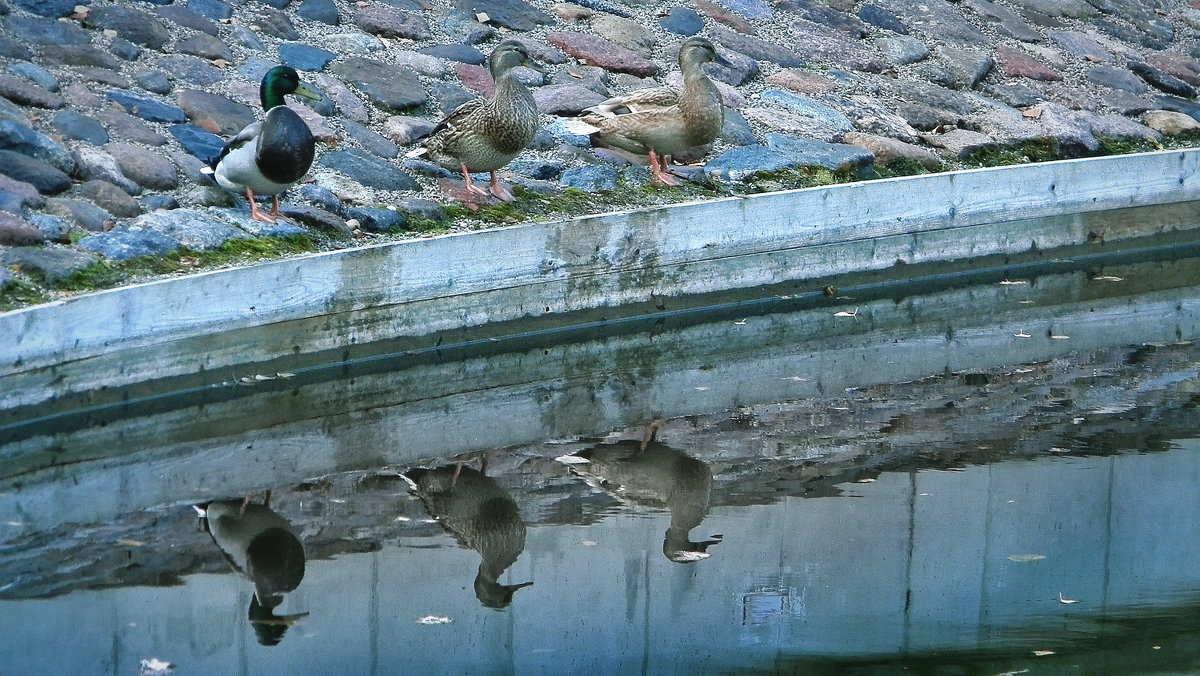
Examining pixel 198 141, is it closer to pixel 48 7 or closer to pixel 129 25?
pixel 129 25

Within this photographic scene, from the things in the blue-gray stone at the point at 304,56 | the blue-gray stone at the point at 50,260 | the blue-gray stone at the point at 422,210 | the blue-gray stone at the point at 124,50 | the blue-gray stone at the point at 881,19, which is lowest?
the blue-gray stone at the point at 50,260

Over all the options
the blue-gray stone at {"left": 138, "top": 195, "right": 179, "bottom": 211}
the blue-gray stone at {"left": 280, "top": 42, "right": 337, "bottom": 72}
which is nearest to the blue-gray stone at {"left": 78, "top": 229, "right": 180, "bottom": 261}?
the blue-gray stone at {"left": 138, "top": 195, "right": 179, "bottom": 211}

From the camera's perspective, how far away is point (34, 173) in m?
6.86

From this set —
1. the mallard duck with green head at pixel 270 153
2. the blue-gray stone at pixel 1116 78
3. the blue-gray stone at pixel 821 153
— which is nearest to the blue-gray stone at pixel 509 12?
the blue-gray stone at pixel 821 153

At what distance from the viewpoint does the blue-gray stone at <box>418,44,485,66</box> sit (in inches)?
363

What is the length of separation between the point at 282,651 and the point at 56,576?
0.90 metres

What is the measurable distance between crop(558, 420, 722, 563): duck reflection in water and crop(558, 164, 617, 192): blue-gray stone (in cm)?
237

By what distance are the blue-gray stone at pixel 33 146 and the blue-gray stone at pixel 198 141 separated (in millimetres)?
645

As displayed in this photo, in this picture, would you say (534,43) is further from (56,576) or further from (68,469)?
(56,576)

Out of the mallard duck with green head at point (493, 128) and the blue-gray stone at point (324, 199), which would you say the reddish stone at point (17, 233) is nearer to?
the blue-gray stone at point (324, 199)

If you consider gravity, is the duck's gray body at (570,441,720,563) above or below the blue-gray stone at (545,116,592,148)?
below

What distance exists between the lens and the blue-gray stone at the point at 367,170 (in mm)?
7672

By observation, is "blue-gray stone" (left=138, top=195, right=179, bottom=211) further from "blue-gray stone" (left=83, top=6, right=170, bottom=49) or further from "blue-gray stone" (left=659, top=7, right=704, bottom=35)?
"blue-gray stone" (left=659, top=7, right=704, bottom=35)

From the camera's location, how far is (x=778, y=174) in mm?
8656
